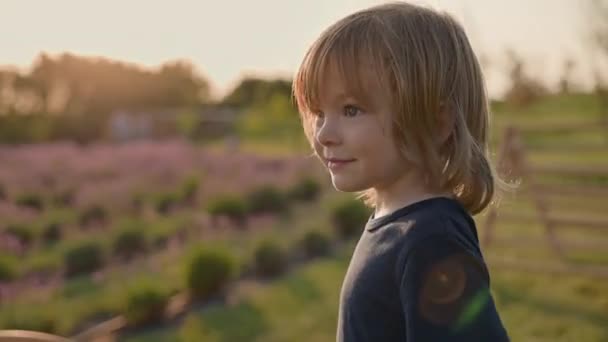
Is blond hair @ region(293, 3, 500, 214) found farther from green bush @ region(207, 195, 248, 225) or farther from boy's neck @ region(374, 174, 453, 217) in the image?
green bush @ region(207, 195, 248, 225)

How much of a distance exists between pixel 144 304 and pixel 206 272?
0.75 m

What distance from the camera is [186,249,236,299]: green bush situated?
5789 millimetres

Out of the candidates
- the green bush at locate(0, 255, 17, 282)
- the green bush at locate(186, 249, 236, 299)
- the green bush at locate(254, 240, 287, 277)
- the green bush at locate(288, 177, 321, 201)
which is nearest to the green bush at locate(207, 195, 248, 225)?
the green bush at locate(254, 240, 287, 277)

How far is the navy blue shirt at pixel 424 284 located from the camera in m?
1.30

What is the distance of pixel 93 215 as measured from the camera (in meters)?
8.38

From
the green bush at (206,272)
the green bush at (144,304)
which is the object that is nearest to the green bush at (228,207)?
the green bush at (206,272)

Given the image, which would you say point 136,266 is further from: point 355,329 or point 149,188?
point 355,329

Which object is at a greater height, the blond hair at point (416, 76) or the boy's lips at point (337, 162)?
the blond hair at point (416, 76)

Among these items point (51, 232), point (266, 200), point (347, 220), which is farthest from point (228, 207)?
point (51, 232)

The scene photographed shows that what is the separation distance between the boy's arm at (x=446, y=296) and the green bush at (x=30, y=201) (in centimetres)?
706

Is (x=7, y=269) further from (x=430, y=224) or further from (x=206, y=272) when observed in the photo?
(x=430, y=224)

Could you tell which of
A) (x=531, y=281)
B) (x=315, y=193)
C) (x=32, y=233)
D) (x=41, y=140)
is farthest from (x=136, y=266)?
(x=41, y=140)

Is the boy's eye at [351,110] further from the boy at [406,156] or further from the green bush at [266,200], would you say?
the green bush at [266,200]

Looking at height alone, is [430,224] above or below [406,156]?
below
